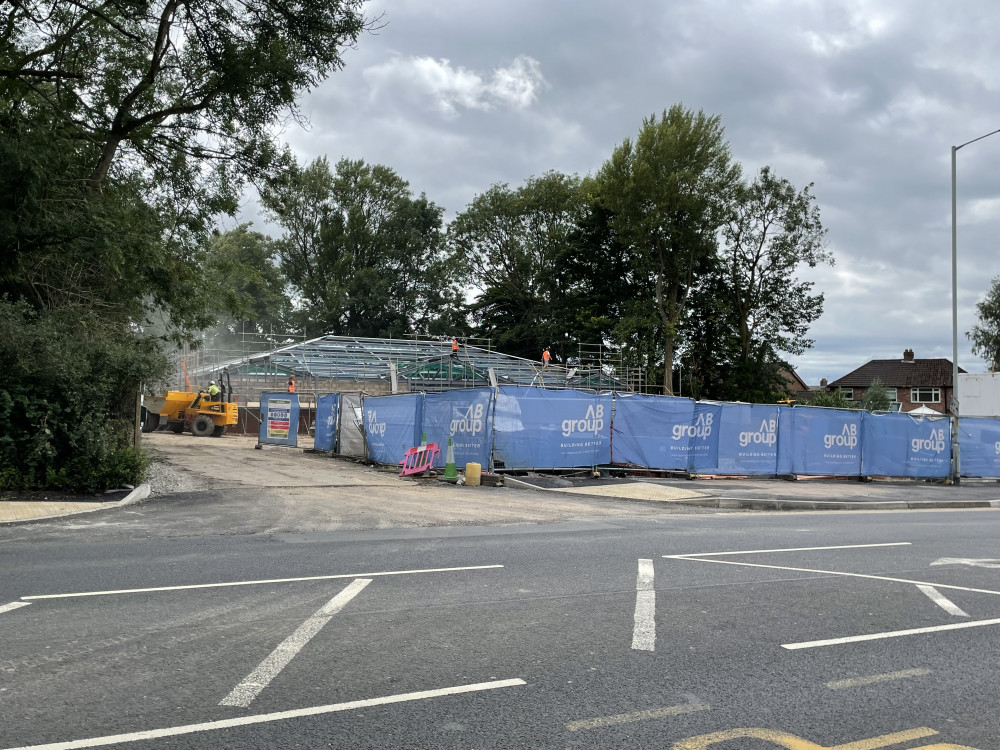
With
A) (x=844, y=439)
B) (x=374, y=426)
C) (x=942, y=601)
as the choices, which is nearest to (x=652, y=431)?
(x=844, y=439)

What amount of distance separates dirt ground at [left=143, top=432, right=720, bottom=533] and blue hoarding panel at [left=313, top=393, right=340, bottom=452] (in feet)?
9.73

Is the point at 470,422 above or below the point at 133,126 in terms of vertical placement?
below

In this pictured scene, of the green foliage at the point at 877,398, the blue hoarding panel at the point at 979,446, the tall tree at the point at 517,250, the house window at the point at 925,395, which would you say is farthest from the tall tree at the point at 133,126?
the house window at the point at 925,395

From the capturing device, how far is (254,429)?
134 feet

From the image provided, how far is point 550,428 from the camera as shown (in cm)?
1975

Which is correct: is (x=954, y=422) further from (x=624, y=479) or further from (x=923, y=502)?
(x=624, y=479)

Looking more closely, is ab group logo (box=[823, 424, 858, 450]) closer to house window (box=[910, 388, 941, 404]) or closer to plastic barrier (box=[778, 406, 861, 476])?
plastic barrier (box=[778, 406, 861, 476])

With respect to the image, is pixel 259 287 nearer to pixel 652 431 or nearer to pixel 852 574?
pixel 652 431

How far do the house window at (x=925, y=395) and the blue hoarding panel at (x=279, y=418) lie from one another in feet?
216

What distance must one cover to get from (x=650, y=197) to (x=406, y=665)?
4556 cm

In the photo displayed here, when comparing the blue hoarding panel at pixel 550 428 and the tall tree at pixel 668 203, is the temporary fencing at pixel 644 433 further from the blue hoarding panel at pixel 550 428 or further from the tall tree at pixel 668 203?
the tall tree at pixel 668 203

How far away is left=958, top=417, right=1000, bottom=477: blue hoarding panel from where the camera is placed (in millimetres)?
25188

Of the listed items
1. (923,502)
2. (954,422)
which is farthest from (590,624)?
(954,422)

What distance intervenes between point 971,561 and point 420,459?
13159mm
